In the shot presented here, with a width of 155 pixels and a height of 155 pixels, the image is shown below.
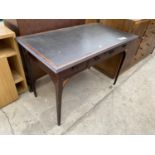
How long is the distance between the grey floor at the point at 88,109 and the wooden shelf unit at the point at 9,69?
0.11m

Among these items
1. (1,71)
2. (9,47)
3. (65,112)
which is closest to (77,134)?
(65,112)

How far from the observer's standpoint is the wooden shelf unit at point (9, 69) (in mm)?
1205

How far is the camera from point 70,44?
44.4 inches

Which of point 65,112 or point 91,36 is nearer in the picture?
point 91,36

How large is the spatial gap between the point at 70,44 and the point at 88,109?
2.70 feet

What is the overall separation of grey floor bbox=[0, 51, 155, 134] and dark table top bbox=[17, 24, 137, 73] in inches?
30.1

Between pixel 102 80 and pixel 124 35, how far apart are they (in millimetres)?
799

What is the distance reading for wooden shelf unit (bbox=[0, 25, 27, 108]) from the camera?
120cm

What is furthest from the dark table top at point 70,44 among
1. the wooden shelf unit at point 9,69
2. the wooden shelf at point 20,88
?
the wooden shelf at point 20,88

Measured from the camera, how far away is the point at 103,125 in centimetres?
139

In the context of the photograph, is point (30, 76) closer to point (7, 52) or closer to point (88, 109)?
point (7, 52)

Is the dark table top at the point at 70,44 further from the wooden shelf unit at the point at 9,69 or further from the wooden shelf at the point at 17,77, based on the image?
the wooden shelf at the point at 17,77

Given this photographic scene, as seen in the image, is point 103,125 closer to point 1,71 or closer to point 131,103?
point 131,103

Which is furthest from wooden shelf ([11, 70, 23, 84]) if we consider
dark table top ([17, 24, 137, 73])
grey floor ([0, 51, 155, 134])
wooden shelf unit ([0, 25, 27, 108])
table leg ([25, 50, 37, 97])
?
dark table top ([17, 24, 137, 73])
